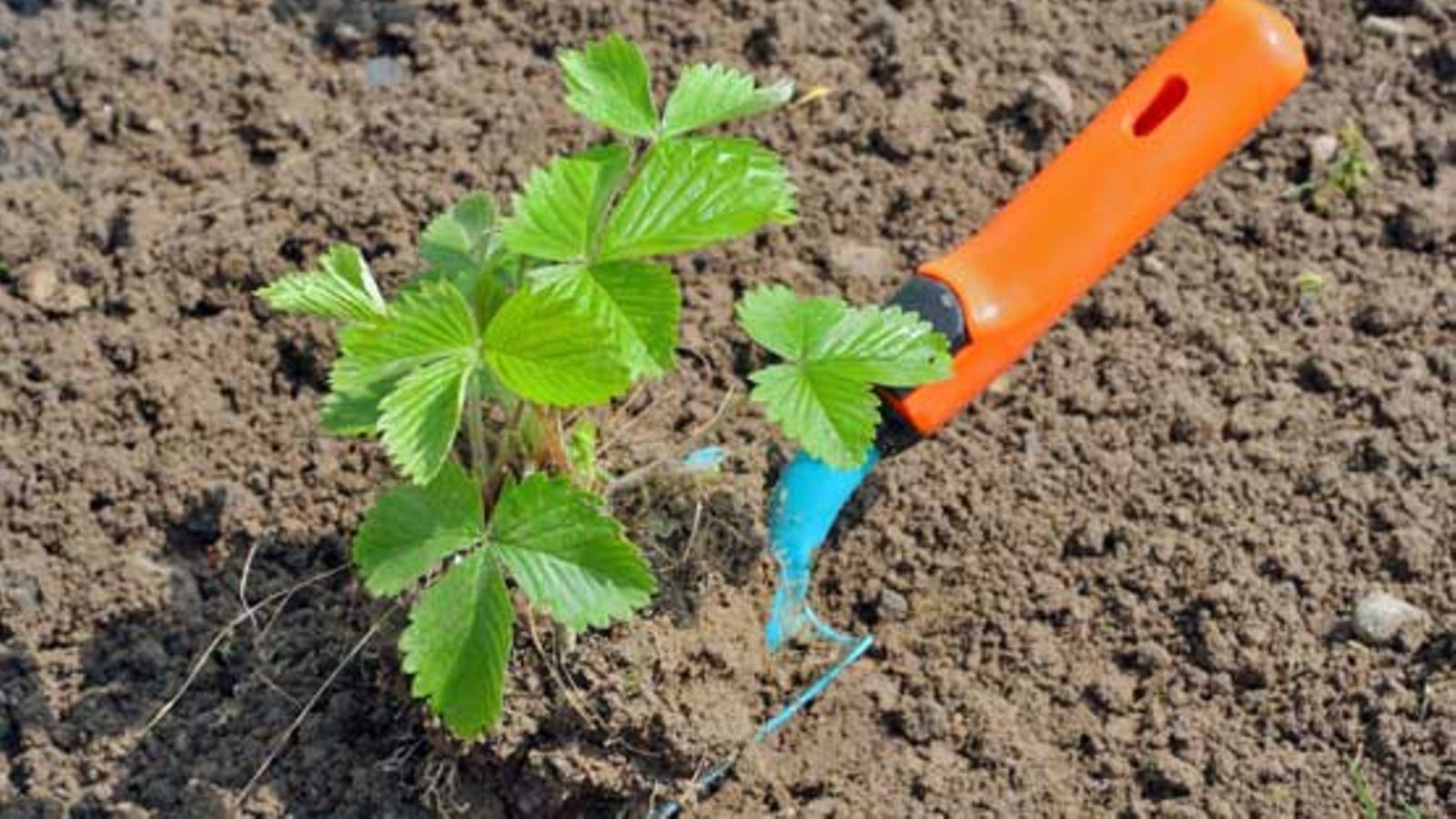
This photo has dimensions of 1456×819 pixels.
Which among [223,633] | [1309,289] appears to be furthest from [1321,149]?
[223,633]

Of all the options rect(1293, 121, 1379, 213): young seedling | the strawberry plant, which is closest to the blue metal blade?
the strawberry plant

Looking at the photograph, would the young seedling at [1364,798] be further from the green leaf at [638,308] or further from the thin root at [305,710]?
the thin root at [305,710]

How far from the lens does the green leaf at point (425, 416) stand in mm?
1552

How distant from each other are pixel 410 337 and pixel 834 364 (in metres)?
0.37

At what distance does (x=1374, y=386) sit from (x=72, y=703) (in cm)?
143

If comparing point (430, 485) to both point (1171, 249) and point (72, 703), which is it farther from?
point (1171, 249)

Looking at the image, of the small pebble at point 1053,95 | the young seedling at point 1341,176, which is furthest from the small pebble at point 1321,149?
the small pebble at point 1053,95

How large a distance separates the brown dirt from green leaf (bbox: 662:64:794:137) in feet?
1.36

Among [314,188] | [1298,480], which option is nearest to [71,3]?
[314,188]

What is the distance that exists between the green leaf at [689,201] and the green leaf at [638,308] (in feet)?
0.07

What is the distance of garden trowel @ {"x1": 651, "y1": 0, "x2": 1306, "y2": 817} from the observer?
183 centimetres

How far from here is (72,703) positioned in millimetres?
1955

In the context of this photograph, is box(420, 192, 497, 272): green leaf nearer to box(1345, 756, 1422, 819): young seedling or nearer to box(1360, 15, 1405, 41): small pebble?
box(1345, 756, 1422, 819): young seedling

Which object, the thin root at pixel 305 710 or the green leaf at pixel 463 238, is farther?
the thin root at pixel 305 710
